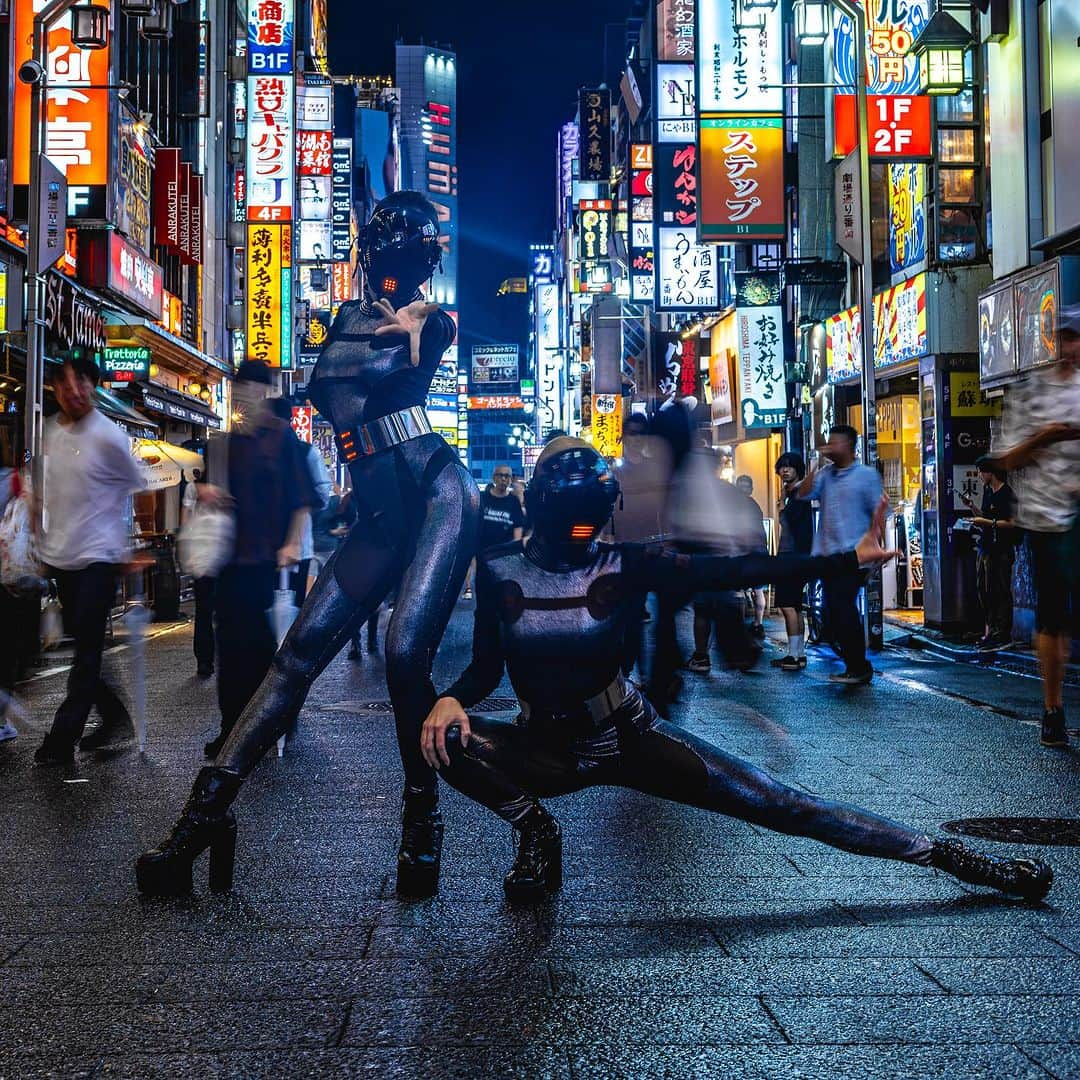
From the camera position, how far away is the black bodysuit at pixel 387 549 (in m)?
4.45

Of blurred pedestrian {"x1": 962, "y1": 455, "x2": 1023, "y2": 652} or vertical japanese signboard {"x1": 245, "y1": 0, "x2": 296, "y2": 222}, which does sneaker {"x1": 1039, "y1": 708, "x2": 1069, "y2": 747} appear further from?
vertical japanese signboard {"x1": 245, "y1": 0, "x2": 296, "y2": 222}

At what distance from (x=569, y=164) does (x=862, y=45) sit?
65.6 metres

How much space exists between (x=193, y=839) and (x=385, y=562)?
1021 mm

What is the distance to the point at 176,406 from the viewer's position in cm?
3459

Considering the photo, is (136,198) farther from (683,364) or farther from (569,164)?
(569,164)

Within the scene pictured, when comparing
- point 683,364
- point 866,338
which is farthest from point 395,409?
point 683,364

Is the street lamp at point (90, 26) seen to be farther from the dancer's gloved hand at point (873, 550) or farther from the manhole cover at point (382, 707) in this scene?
the dancer's gloved hand at point (873, 550)

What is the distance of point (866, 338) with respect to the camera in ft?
52.9

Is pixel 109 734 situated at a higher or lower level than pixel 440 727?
lower

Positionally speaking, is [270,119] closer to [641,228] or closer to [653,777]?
[641,228]

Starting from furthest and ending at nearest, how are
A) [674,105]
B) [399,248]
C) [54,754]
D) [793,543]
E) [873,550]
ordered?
[674,105] → [793,543] → [54,754] → [399,248] → [873,550]

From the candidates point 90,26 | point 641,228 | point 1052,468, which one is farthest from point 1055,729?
point 641,228

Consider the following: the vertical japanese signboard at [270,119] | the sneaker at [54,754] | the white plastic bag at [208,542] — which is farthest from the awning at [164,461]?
the vertical japanese signboard at [270,119]

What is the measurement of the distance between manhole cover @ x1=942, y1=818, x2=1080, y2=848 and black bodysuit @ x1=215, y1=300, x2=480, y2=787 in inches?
85.3
